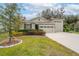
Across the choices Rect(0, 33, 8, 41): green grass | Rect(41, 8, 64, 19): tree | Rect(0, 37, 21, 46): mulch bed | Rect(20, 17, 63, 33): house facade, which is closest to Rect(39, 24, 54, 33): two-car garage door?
Rect(20, 17, 63, 33): house facade

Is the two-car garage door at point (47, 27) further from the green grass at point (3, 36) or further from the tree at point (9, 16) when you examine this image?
the green grass at point (3, 36)

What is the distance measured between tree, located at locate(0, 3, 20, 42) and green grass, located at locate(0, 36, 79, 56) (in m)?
0.20

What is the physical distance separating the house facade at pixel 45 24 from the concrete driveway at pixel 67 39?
7cm

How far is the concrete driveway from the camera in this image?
3.98 metres

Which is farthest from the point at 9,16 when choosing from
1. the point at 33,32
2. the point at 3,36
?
the point at 33,32

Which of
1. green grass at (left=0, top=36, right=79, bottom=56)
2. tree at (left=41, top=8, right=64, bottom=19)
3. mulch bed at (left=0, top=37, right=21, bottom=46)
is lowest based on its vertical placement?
green grass at (left=0, top=36, right=79, bottom=56)

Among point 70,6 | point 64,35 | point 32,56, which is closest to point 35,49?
point 32,56

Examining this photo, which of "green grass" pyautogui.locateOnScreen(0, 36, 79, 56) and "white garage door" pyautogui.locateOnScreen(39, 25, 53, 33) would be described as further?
"white garage door" pyautogui.locateOnScreen(39, 25, 53, 33)

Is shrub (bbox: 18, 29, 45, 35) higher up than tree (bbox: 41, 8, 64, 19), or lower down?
lower down

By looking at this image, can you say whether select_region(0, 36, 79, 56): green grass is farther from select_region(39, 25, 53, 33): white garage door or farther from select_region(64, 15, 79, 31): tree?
select_region(64, 15, 79, 31): tree

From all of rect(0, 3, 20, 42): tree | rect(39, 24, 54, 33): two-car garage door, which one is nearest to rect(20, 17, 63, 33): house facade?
rect(39, 24, 54, 33): two-car garage door

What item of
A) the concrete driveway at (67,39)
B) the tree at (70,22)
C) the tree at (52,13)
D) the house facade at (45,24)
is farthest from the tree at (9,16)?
the tree at (70,22)

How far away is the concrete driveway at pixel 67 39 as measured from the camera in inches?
157

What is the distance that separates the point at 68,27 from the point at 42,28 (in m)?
0.38
